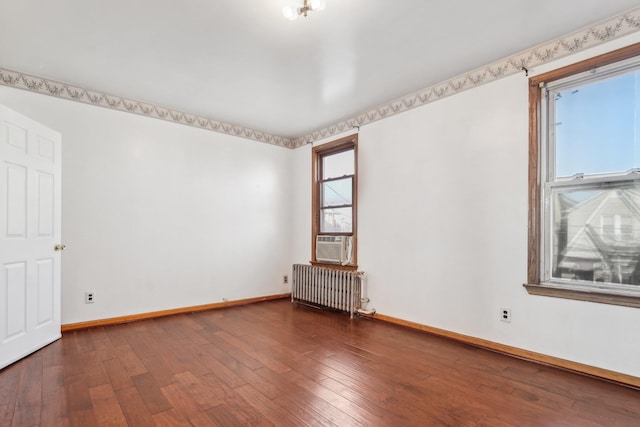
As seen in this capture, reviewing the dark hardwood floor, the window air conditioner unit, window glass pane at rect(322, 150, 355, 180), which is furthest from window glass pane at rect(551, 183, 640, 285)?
window glass pane at rect(322, 150, 355, 180)

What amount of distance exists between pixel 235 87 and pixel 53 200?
210cm

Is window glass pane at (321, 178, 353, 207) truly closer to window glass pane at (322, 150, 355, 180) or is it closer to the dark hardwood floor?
window glass pane at (322, 150, 355, 180)

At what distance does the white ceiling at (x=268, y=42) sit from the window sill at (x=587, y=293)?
6.49 ft

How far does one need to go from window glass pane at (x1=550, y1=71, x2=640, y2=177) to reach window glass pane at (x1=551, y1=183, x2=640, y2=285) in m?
0.19

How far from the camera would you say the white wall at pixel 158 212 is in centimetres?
337

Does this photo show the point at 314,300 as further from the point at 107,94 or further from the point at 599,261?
the point at 107,94

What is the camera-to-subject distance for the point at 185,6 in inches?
83.8

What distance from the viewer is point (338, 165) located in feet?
15.2

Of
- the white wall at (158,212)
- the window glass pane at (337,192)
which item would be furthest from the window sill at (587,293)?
the white wall at (158,212)

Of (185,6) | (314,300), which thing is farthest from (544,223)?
(185,6)

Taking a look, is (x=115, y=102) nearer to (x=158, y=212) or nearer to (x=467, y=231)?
(x=158, y=212)

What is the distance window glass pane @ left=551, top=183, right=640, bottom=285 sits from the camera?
89.7 inches

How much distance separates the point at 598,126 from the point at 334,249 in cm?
301

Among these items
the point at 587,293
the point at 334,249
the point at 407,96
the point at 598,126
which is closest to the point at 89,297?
the point at 334,249
